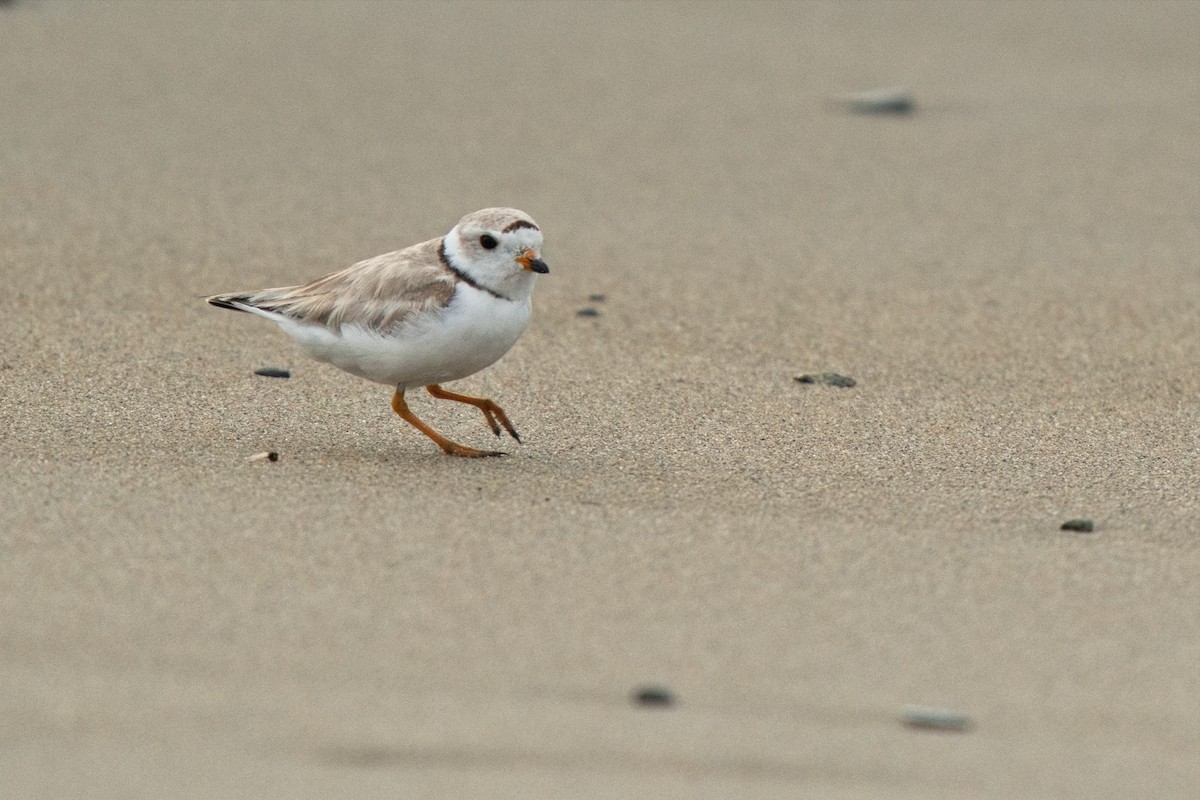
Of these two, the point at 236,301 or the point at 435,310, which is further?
the point at 236,301

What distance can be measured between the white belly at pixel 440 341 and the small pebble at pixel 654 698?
1765 millimetres

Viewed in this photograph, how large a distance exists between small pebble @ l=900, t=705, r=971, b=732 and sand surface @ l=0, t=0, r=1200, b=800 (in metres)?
0.03

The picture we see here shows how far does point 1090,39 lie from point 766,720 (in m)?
8.99

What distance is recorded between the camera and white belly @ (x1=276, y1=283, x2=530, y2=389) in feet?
15.8

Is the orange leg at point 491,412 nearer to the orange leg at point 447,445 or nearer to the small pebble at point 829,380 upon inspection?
the orange leg at point 447,445

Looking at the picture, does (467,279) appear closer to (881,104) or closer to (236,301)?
(236,301)

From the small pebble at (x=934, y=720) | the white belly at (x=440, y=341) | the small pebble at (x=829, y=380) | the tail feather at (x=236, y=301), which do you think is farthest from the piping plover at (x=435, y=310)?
the small pebble at (x=934, y=720)

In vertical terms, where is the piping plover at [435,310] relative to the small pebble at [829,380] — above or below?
above

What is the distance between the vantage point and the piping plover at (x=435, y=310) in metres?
4.82

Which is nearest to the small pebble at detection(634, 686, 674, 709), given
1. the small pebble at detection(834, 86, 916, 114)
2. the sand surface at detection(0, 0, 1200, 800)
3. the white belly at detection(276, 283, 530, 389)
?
the sand surface at detection(0, 0, 1200, 800)

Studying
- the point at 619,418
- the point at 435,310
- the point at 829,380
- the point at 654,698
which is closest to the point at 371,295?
the point at 435,310

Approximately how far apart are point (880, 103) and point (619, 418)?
185 inches

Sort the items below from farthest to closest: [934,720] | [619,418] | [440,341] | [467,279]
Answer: [619,418], [467,279], [440,341], [934,720]

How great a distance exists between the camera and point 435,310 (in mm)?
4832
